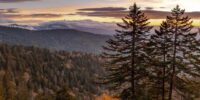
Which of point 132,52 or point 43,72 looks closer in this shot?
point 132,52

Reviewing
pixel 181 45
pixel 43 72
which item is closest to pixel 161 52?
pixel 181 45

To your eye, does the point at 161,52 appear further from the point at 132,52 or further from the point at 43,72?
the point at 43,72

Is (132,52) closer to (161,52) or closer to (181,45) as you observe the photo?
(161,52)

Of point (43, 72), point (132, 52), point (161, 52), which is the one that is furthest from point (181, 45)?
point (43, 72)

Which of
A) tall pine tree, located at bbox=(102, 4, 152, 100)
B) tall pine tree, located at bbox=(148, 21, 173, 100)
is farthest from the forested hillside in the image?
tall pine tree, located at bbox=(148, 21, 173, 100)

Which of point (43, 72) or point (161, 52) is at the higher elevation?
point (161, 52)

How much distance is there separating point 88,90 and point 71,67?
46633 millimetres

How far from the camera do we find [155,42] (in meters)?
18.3

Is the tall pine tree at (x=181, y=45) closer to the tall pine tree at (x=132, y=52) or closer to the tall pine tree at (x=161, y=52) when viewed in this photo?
the tall pine tree at (x=161, y=52)

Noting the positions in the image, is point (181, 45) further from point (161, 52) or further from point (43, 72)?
point (43, 72)

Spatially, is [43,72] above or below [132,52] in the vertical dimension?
below

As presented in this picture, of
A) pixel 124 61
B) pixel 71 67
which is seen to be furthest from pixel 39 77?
pixel 124 61

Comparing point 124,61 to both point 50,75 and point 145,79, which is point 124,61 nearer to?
point 145,79

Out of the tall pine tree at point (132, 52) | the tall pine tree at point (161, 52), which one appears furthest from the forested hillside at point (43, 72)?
the tall pine tree at point (161, 52)
